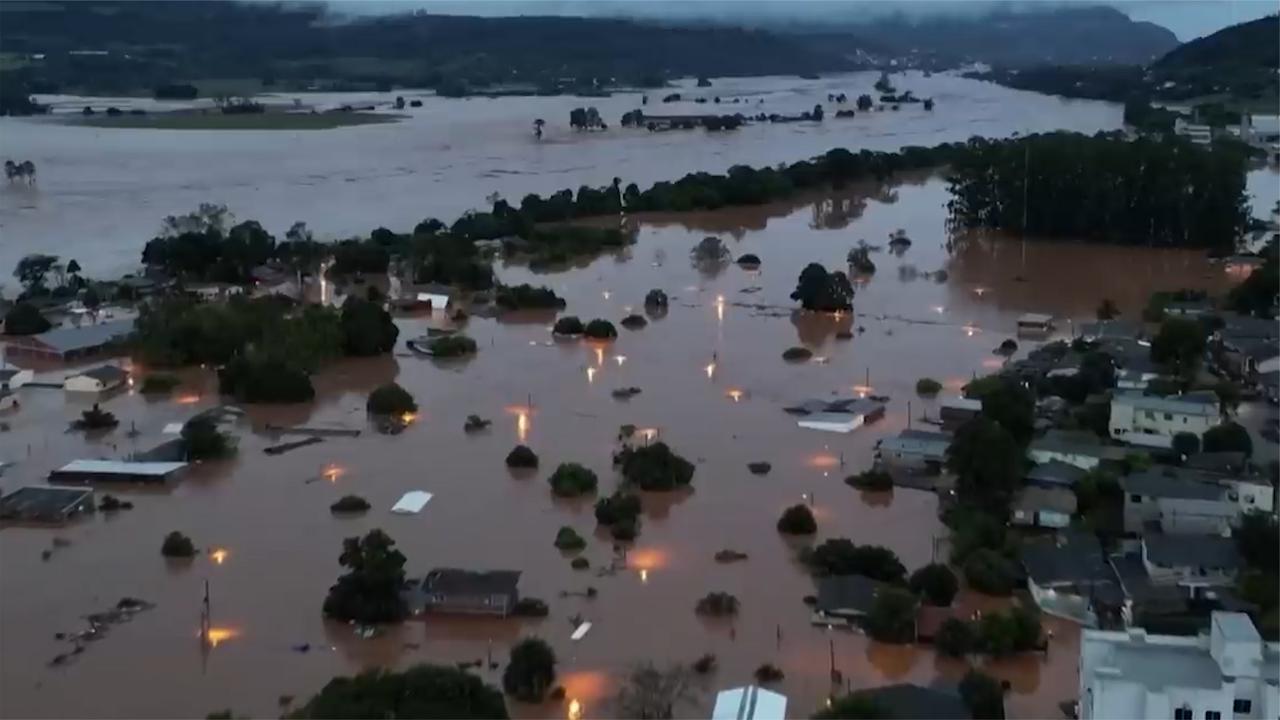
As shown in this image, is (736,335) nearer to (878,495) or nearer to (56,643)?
(878,495)

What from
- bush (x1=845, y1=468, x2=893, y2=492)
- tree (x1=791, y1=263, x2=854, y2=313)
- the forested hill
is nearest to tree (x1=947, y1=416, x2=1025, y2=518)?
bush (x1=845, y1=468, x2=893, y2=492)

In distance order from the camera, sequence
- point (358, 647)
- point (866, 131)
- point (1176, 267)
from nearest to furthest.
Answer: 1. point (358, 647)
2. point (1176, 267)
3. point (866, 131)

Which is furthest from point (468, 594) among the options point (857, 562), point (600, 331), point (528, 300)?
point (528, 300)

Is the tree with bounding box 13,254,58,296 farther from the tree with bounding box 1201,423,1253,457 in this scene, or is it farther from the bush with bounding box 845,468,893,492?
the tree with bounding box 1201,423,1253,457

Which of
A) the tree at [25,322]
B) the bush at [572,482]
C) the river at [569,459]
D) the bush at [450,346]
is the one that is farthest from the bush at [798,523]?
the tree at [25,322]

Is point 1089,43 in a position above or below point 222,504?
above

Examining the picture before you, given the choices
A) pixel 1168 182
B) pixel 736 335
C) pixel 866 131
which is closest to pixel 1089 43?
pixel 866 131
